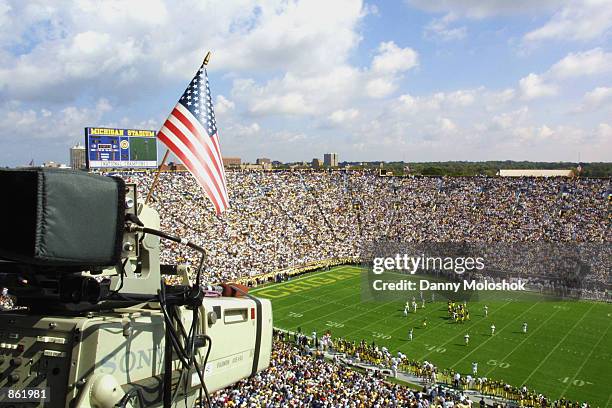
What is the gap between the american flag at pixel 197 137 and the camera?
642 cm

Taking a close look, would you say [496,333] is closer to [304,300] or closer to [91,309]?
[304,300]

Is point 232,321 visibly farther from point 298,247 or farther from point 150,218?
point 298,247

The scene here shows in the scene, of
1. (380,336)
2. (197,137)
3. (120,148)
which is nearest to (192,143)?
(197,137)

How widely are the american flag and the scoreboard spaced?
2644cm

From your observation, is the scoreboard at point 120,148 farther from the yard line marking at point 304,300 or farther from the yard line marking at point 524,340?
the yard line marking at point 524,340

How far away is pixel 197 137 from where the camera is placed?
6578mm

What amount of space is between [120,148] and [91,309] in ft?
108

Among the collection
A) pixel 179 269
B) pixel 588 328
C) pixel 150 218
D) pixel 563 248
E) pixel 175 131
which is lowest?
pixel 588 328

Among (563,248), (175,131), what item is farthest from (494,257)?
(175,131)

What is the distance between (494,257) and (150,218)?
3452 centimetres

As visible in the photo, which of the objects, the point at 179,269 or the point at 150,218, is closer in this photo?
the point at 150,218

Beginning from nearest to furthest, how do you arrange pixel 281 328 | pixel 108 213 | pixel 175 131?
pixel 108 213
pixel 175 131
pixel 281 328

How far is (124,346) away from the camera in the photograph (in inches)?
101

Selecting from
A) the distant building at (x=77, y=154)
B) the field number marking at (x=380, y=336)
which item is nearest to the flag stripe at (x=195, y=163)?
the field number marking at (x=380, y=336)
